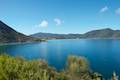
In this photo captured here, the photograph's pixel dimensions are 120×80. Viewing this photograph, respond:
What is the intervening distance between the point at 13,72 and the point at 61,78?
24838mm

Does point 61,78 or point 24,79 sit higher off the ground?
point 24,79

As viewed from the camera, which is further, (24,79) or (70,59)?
(70,59)

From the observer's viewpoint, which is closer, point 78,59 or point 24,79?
point 24,79

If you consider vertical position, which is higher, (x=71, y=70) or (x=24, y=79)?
(x=24, y=79)

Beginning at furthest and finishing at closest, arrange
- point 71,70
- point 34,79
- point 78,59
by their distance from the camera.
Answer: point 78,59, point 71,70, point 34,79

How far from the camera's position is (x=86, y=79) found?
4962 centimetres

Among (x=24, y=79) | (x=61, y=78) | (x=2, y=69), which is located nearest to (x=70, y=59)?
(x=61, y=78)

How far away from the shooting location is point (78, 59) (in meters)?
58.2

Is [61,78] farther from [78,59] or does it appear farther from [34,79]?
[34,79]

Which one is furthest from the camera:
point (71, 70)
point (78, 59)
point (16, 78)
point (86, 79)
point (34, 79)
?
point (78, 59)

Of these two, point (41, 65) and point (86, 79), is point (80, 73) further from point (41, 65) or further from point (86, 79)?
point (41, 65)

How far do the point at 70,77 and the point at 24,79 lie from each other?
30087 millimetres

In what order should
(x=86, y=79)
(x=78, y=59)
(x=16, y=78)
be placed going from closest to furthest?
(x=16, y=78) < (x=86, y=79) < (x=78, y=59)

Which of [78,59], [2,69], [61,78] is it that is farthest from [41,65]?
[2,69]
